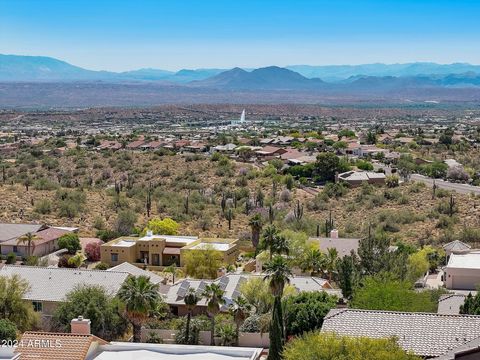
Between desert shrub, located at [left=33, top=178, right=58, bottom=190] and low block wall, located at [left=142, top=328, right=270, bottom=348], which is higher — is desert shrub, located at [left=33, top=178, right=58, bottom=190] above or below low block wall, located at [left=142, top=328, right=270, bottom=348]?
below

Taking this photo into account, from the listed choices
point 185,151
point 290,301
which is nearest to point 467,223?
point 290,301

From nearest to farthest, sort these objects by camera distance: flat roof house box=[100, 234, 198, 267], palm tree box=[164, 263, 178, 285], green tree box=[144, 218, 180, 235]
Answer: palm tree box=[164, 263, 178, 285] → flat roof house box=[100, 234, 198, 267] → green tree box=[144, 218, 180, 235]

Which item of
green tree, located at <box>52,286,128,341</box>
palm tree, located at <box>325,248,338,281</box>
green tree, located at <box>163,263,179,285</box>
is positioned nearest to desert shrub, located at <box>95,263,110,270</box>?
green tree, located at <box>163,263,179,285</box>

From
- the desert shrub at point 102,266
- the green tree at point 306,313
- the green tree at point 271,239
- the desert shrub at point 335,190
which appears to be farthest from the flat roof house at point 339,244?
the desert shrub at point 335,190

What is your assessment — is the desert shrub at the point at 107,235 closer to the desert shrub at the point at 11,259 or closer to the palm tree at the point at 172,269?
the desert shrub at the point at 11,259

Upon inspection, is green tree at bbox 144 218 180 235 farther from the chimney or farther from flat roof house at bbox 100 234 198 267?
the chimney

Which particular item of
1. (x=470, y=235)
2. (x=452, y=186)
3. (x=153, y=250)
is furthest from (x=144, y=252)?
(x=452, y=186)
